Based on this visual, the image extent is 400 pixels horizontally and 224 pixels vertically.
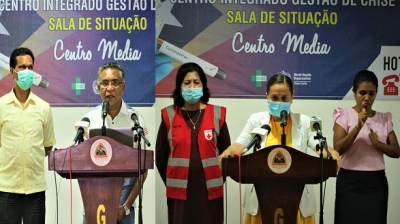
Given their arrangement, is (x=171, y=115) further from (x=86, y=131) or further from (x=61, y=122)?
(x=61, y=122)

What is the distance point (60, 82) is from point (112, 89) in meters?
1.45

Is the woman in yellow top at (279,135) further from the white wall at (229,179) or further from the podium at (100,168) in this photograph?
the white wall at (229,179)

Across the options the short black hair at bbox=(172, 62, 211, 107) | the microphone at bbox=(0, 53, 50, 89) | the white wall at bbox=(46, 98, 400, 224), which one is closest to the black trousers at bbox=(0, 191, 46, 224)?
the white wall at bbox=(46, 98, 400, 224)

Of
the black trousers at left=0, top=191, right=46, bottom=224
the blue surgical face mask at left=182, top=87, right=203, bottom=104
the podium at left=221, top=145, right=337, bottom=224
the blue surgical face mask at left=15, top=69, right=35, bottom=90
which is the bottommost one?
the black trousers at left=0, top=191, right=46, bottom=224

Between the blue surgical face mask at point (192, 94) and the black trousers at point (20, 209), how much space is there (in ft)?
4.12

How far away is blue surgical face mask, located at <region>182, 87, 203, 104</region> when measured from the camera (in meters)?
3.75

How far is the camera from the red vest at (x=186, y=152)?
3699mm

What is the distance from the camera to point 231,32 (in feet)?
16.4

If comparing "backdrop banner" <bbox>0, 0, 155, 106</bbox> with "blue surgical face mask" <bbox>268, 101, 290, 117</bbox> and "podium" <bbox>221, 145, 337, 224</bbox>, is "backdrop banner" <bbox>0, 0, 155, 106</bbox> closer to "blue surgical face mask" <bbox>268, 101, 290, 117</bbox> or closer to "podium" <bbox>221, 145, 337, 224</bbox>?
"blue surgical face mask" <bbox>268, 101, 290, 117</bbox>

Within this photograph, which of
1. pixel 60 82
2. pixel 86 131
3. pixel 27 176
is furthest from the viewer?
pixel 60 82

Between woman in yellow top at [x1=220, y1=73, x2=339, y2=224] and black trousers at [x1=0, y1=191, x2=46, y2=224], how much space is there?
145 centimetres

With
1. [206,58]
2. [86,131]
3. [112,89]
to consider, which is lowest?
[86,131]

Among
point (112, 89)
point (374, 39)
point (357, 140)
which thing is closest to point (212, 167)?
point (112, 89)

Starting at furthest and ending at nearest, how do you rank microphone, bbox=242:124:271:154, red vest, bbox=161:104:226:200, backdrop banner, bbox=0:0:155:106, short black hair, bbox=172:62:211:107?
backdrop banner, bbox=0:0:155:106
short black hair, bbox=172:62:211:107
red vest, bbox=161:104:226:200
microphone, bbox=242:124:271:154
